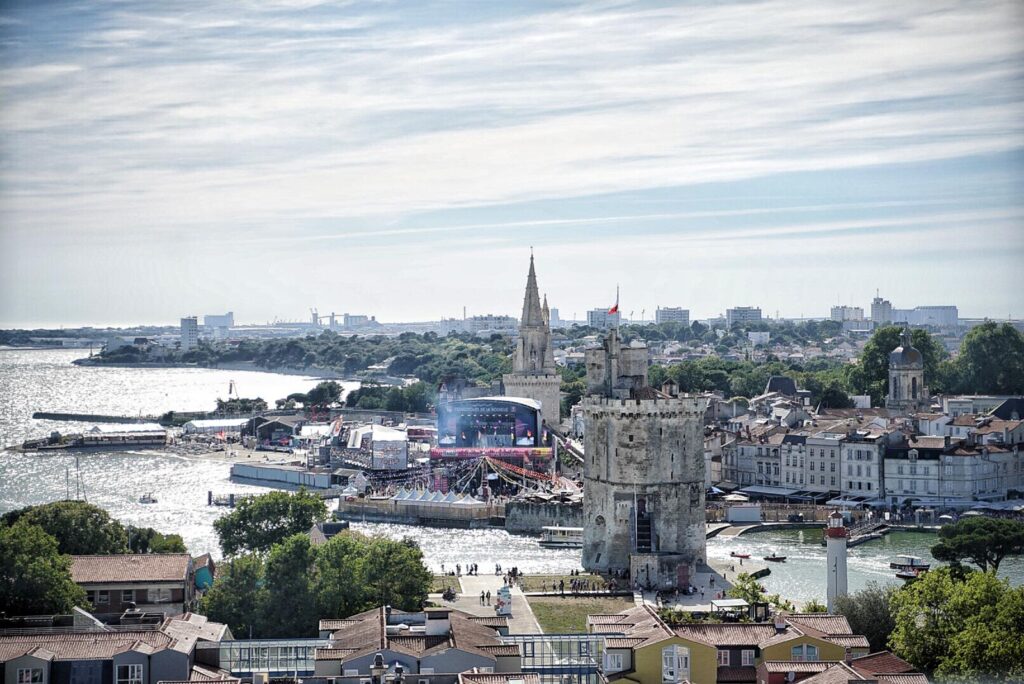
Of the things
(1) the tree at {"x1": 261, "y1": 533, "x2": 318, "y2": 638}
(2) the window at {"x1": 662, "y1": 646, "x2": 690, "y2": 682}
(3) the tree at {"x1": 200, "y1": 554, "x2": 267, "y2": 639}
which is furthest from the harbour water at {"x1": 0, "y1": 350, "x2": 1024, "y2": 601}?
(2) the window at {"x1": 662, "y1": 646, "x2": 690, "y2": 682}

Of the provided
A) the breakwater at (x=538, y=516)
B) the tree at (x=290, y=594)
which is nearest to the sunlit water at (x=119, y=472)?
the breakwater at (x=538, y=516)

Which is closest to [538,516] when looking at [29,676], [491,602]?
[491,602]

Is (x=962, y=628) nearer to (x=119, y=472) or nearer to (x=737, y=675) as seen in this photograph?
(x=737, y=675)

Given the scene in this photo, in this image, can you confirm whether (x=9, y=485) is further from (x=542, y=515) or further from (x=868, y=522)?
(x=868, y=522)

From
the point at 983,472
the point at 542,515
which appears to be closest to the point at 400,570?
the point at 542,515

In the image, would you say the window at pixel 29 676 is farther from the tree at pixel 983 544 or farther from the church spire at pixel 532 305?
the church spire at pixel 532 305
